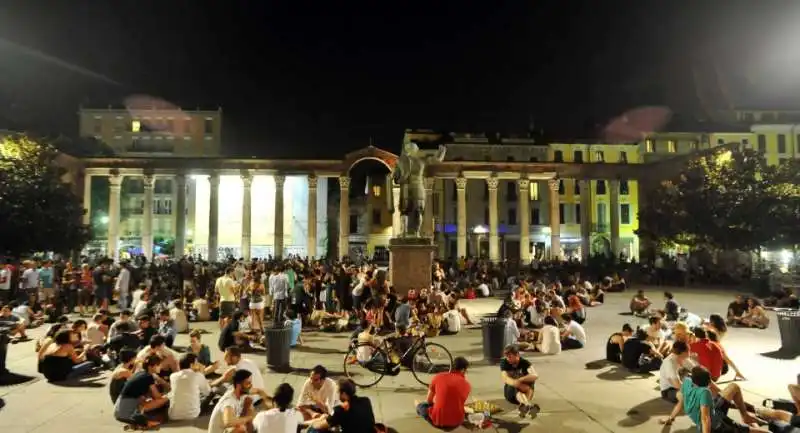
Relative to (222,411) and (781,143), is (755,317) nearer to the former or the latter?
(222,411)

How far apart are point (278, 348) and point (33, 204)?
2292 cm

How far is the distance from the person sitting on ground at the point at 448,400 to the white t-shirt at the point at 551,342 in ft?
17.8

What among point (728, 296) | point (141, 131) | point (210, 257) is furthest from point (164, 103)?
point (728, 296)

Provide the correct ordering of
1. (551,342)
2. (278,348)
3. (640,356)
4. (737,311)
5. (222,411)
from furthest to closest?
(737,311)
(551,342)
(278,348)
(640,356)
(222,411)

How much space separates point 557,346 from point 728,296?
16235 mm

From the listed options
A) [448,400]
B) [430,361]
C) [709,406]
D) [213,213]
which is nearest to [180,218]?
[213,213]

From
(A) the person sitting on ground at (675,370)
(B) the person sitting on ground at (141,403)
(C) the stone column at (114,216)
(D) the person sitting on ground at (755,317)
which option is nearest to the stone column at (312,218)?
(C) the stone column at (114,216)

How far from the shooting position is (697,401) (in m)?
6.46

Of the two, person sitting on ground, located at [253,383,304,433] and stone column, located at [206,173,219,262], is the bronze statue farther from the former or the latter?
stone column, located at [206,173,219,262]

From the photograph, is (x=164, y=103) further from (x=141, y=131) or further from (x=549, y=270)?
(x=549, y=270)

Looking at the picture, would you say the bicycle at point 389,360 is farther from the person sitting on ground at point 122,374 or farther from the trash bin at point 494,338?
the person sitting on ground at point 122,374

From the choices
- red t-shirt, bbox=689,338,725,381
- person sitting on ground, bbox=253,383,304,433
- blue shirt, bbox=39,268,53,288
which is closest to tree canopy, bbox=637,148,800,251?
red t-shirt, bbox=689,338,725,381

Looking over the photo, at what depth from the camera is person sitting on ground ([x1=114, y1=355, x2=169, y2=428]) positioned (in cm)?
715

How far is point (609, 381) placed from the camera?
31.7 ft
